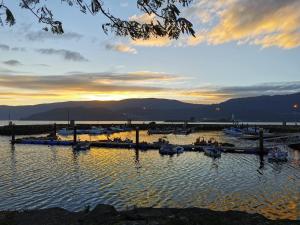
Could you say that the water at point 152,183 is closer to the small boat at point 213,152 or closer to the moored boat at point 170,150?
the small boat at point 213,152

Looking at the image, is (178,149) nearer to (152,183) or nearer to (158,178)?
(158,178)

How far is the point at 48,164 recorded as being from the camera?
52.8 metres

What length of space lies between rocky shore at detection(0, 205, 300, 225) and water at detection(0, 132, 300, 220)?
9.64 meters

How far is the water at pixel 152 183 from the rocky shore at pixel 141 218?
964 centimetres

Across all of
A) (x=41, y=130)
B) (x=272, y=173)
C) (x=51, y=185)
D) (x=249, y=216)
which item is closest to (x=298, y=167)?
(x=272, y=173)

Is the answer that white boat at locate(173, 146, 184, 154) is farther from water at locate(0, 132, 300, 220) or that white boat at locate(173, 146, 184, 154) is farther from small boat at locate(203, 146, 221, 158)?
small boat at locate(203, 146, 221, 158)

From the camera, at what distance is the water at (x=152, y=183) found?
98.4 ft

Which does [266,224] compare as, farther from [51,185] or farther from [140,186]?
[51,185]

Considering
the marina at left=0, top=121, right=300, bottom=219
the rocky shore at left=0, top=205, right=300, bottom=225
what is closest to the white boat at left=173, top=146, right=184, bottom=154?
the marina at left=0, top=121, right=300, bottom=219

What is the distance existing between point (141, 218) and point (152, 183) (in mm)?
21597

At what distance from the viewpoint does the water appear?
30.0 meters

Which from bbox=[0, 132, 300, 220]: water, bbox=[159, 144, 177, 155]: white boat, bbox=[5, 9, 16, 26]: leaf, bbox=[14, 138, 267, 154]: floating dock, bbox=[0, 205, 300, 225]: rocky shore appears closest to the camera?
bbox=[5, 9, 16, 26]: leaf

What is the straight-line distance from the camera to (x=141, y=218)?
16609mm

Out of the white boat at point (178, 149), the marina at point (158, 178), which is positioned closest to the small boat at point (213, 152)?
the marina at point (158, 178)
